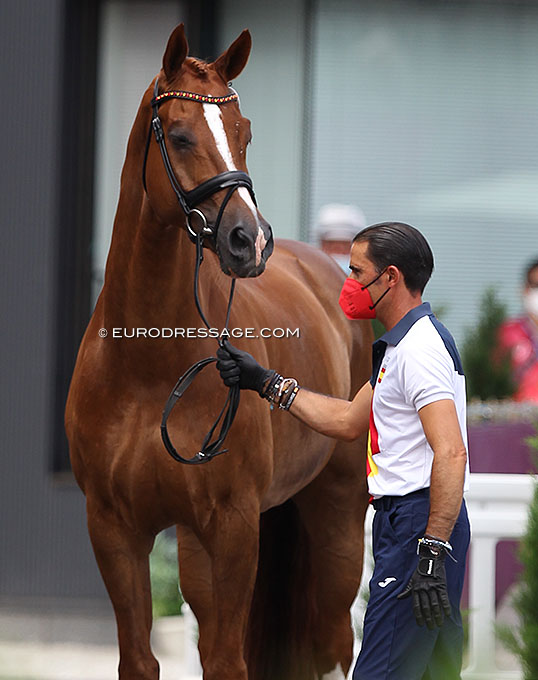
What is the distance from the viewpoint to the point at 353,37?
288 inches

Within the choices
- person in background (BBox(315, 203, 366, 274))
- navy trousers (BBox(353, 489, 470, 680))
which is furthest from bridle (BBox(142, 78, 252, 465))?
Result: person in background (BBox(315, 203, 366, 274))

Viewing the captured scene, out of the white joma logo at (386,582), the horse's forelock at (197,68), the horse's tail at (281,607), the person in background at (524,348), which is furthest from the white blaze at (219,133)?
the person in background at (524,348)

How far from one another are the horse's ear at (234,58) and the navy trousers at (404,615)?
120 cm

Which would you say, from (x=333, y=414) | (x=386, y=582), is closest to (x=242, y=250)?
(x=333, y=414)

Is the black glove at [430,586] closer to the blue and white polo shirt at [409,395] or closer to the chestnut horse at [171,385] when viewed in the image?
the blue and white polo shirt at [409,395]

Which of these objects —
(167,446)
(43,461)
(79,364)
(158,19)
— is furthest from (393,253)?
(158,19)

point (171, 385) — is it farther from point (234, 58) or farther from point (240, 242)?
point (234, 58)

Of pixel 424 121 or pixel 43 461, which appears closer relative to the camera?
pixel 43 461

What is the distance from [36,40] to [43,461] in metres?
2.59

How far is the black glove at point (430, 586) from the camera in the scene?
2385mm

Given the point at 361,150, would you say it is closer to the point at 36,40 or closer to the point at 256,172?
the point at 256,172

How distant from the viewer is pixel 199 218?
2664 millimetres

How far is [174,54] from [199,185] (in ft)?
1.20

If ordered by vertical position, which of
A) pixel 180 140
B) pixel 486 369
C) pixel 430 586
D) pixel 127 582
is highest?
pixel 180 140
